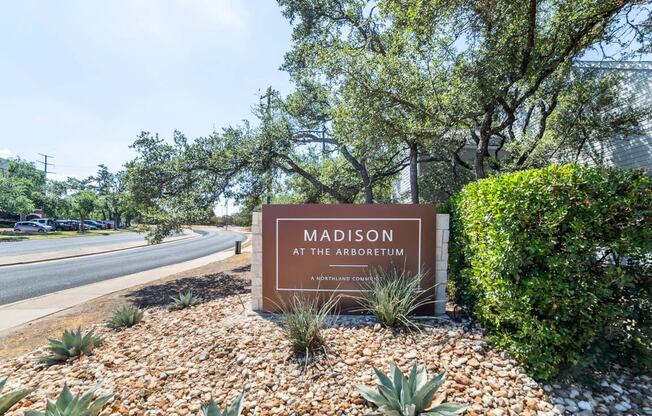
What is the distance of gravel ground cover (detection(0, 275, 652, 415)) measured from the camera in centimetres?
264

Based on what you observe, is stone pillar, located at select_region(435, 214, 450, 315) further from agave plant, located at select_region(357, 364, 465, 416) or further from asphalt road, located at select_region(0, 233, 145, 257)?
asphalt road, located at select_region(0, 233, 145, 257)

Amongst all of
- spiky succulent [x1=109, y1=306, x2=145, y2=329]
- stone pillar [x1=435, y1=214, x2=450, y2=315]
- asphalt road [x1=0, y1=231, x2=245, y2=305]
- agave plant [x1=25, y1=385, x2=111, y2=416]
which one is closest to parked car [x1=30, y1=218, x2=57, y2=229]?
asphalt road [x1=0, y1=231, x2=245, y2=305]

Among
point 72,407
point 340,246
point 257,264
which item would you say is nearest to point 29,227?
point 257,264

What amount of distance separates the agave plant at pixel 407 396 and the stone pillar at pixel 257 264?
254cm

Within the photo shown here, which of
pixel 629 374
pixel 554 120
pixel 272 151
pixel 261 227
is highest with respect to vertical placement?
pixel 554 120

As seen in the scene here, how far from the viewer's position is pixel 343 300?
180 inches

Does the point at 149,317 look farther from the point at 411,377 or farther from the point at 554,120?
the point at 554,120

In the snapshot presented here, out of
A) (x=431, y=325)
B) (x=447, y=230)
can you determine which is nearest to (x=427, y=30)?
(x=447, y=230)

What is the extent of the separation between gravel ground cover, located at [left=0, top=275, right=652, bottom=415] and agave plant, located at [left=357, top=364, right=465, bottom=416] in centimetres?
15

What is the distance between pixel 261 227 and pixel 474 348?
327 cm

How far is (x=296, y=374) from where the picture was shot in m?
3.02

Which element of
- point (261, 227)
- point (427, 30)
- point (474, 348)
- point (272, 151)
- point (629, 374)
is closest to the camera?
point (629, 374)

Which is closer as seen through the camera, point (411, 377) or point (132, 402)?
point (411, 377)

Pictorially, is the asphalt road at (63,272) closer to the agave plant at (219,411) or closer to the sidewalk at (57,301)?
the sidewalk at (57,301)
